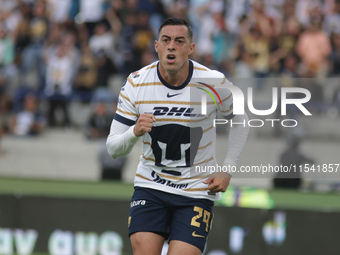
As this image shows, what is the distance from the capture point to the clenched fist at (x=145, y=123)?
13.1ft

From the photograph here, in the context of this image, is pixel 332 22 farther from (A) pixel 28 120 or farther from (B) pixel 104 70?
(A) pixel 28 120

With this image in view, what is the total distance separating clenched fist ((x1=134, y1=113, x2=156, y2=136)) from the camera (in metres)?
3.98

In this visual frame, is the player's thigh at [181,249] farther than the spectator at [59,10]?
No

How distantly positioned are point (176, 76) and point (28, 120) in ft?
18.3

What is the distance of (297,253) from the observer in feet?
23.6

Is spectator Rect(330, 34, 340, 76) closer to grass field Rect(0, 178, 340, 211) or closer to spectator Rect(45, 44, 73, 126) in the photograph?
grass field Rect(0, 178, 340, 211)

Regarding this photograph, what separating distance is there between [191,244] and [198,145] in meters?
0.83

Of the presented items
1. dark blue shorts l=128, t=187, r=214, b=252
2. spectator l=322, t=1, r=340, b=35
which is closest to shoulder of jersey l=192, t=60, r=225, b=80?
dark blue shorts l=128, t=187, r=214, b=252

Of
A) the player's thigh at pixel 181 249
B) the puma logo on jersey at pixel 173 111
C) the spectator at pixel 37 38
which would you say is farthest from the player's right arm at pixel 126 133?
the spectator at pixel 37 38

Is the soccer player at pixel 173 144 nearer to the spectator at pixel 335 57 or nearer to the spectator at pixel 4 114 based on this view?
the spectator at pixel 4 114

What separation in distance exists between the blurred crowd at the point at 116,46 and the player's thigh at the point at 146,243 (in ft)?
14.8

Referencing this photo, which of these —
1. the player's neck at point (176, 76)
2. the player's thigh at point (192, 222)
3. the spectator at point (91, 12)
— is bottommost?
the player's thigh at point (192, 222)

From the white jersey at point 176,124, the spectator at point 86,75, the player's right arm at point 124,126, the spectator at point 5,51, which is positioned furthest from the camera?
the spectator at point 5,51

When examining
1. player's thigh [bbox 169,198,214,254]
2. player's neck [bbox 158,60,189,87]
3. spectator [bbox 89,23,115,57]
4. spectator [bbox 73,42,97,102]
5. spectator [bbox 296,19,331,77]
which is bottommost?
player's thigh [bbox 169,198,214,254]
